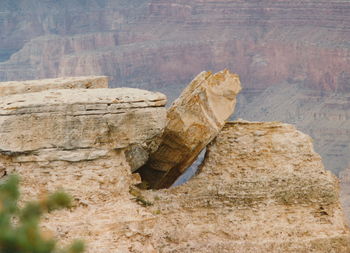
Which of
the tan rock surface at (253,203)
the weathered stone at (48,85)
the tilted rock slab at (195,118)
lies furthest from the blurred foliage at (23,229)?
the weathered stone at (48,85)

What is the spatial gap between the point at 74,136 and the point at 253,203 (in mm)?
3705

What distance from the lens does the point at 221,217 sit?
16172 millimetres

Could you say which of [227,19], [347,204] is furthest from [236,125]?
[227,19]

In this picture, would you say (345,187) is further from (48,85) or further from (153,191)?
(48,85)

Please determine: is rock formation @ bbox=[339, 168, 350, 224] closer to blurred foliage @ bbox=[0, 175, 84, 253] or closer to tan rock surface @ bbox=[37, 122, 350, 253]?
tan rock surface @ bbox=[37, 122, 350, 253]

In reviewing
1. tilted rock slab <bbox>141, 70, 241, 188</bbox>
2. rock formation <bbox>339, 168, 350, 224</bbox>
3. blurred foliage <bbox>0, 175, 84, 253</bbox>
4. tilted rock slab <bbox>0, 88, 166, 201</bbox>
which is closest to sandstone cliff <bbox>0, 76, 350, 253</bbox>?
tilted rock slab <bbox>0, 88, 166, 201</bbox>

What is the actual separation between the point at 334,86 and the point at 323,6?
7.80 m

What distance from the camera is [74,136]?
14297 mm

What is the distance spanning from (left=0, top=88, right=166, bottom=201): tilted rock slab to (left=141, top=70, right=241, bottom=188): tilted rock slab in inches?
59.6

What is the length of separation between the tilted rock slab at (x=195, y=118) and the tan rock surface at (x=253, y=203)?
459 mm

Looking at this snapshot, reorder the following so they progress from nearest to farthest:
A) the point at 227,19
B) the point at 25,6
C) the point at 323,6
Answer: the point at 323,6 < the point at 227,19 < the point at 25,6

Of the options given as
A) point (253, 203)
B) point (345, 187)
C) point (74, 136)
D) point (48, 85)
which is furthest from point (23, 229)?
point (345, 187)

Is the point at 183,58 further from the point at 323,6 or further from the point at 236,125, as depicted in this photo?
the point at 236,125

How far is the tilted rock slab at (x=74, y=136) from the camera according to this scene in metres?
14.1
